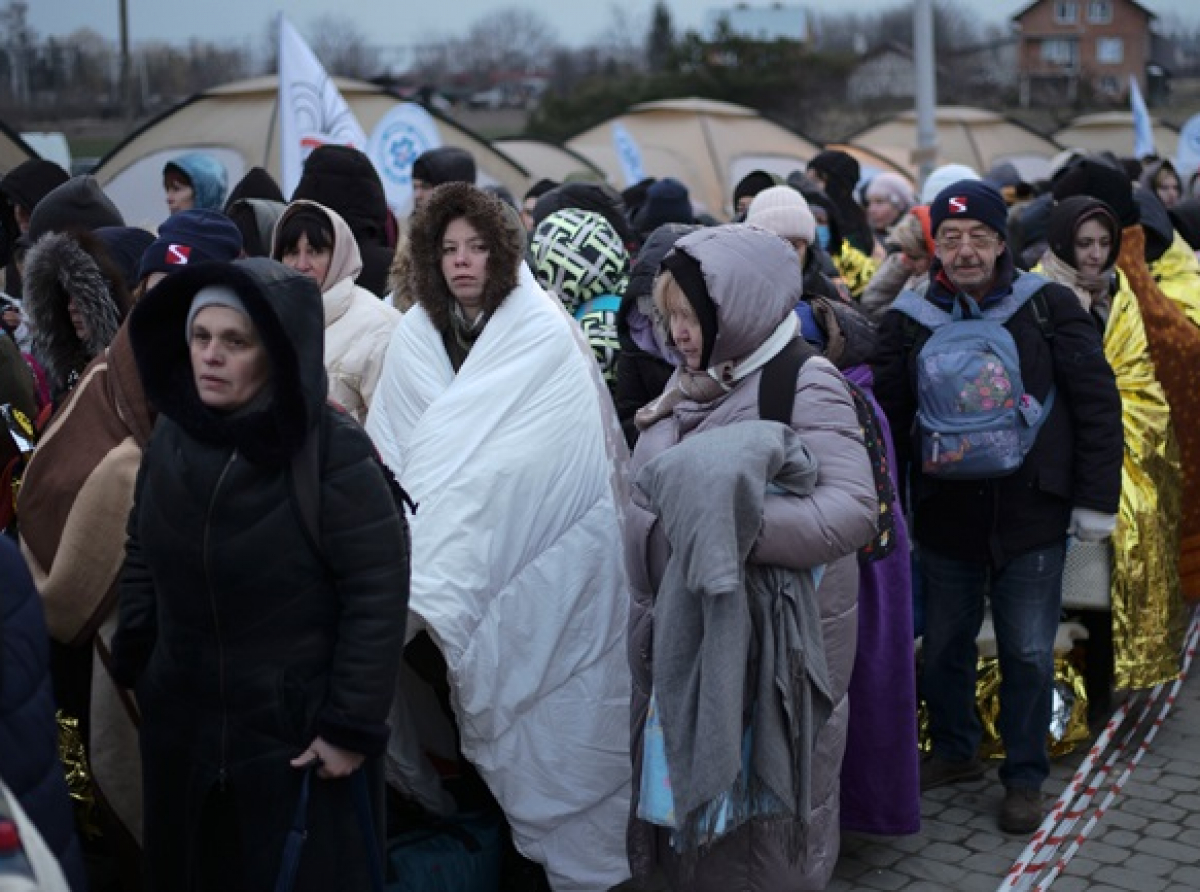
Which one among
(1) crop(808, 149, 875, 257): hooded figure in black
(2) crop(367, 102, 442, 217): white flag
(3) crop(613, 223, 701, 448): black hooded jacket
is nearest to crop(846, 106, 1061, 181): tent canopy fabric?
(2) crop(367, 102, 442, 217): white flag

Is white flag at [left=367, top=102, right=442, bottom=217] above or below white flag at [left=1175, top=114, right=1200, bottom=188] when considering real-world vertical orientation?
above

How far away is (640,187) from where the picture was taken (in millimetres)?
10500

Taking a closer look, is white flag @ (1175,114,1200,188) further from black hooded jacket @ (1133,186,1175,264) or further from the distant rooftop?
the distant rooftop

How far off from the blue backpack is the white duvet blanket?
3.40ft

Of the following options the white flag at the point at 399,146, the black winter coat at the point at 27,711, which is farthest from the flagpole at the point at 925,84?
the black winter coat at the point at 27,711

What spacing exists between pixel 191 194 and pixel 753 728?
16.2ft

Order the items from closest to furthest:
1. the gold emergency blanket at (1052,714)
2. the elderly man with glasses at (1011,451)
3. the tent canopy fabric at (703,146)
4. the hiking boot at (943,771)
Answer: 1. the elderly man with glasses at (1011,451)
2. the hiking boot at (943,771)
3. the gold emergency blanket at (1052,714)
4. the tent canopy fabric at (703,146)

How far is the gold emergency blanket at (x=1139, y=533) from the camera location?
18.7 ft

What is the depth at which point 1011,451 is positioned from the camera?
4875 mm

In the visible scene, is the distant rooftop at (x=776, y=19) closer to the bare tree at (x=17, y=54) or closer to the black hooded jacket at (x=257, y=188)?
the bare tree at (x=17, y=54)

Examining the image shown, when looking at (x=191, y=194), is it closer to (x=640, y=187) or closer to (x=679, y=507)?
(x=640, y=187)

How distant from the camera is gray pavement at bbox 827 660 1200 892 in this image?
189 inches

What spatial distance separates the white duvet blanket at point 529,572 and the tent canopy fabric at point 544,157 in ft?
51.7

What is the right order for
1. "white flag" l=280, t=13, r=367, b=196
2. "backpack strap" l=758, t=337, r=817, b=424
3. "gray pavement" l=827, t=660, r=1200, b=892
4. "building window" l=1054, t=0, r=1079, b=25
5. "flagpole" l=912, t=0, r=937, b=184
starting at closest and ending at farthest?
"backpack strap" l=758, t=337, r=817, b=424 → "gray pavement" l=827, t=660, r=1200, b=892 → "white flag" l=280, t=13, r=367, b=196 → "flagpole" l=912, t=0, r=937, b=184 → "building window" l=1054, t=0, r=1079, b=25
